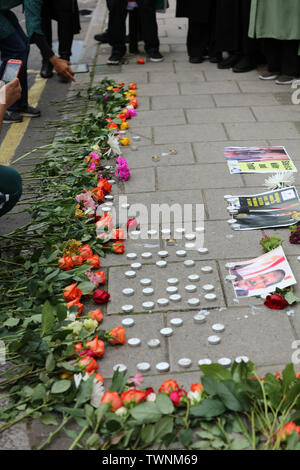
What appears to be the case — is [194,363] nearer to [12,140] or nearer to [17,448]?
[17,448]

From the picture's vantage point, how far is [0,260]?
9.81 ft

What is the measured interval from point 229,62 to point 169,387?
504 cm

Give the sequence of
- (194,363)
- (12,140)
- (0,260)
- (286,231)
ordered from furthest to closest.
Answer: (12,140), (286,231), (0,260), (194,363)

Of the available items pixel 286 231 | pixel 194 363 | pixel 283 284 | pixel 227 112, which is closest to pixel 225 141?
pixel 227 112

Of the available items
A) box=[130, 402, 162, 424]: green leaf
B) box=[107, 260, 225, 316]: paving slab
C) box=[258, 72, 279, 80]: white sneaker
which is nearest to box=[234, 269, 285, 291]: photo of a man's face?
box=[107, 260, 225, 316]: paving slab

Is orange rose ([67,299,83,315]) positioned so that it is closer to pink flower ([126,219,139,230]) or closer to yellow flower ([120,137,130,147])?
pink flower ([126,219,139,230])

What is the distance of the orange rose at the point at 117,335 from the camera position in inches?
95.9

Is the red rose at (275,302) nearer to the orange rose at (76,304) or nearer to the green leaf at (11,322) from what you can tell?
the orange rose at (76,304)

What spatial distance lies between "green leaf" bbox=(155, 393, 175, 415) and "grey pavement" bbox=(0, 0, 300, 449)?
0.74 feet

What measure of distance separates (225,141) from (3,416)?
302cm

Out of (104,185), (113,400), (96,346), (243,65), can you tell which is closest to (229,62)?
(243,65)

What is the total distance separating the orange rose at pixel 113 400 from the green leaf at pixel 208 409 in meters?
0.24
